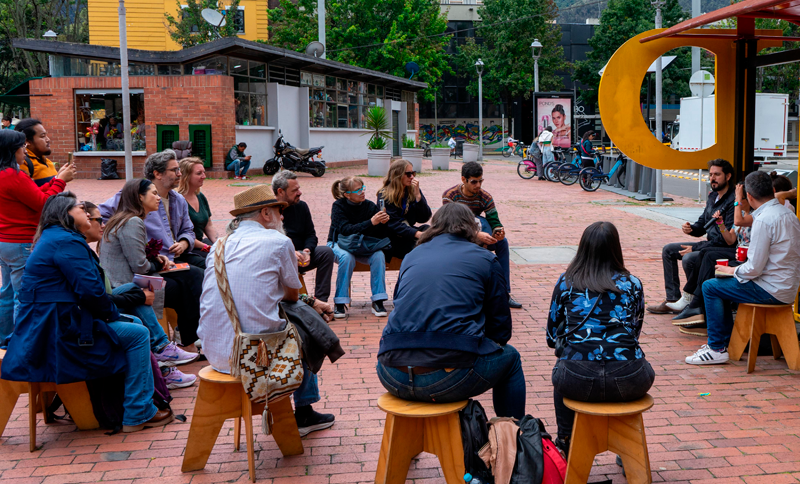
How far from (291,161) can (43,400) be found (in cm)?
2027

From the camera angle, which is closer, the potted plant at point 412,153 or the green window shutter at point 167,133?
the green window shutter at point 167,133

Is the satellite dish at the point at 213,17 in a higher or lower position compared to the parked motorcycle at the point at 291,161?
higher

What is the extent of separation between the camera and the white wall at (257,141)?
24.4 meters

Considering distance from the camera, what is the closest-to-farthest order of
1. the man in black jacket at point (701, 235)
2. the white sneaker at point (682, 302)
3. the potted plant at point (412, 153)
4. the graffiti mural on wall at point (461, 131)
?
the man in black jacket at point (701, 235) → the white sneaker at point (682, 302) → the potted plant at point (412, 153) → the graffiti mural on wall at point (461, 131)

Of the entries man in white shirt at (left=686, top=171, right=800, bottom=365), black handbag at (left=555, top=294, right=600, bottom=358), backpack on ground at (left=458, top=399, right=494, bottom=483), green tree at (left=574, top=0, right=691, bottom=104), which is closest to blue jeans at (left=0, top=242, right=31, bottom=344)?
backpack on ground at (left=458, top=399, right=494, bottom=483)

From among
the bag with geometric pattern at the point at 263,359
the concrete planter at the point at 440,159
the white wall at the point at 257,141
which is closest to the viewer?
the bag with geometric pattern at the point at 263,359

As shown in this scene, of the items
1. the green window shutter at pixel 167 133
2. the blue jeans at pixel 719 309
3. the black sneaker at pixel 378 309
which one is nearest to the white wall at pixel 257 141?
the green window shutter at pixel 167 133

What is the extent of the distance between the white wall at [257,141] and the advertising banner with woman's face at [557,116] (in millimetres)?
10426

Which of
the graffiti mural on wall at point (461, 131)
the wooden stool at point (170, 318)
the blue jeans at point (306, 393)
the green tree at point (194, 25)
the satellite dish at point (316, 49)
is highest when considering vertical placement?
the green tree at point (194, 25)

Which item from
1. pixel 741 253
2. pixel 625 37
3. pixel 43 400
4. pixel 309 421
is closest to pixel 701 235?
pixel 741 253

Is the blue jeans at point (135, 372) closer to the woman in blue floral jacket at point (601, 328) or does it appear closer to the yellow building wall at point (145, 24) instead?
the woman in blue floral jacket at point (601, 328)

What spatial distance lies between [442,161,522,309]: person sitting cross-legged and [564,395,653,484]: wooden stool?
11.2 ft

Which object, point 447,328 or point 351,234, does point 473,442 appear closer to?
point 447,328

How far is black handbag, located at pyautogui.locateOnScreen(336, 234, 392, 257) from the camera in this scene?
24.2 feet
